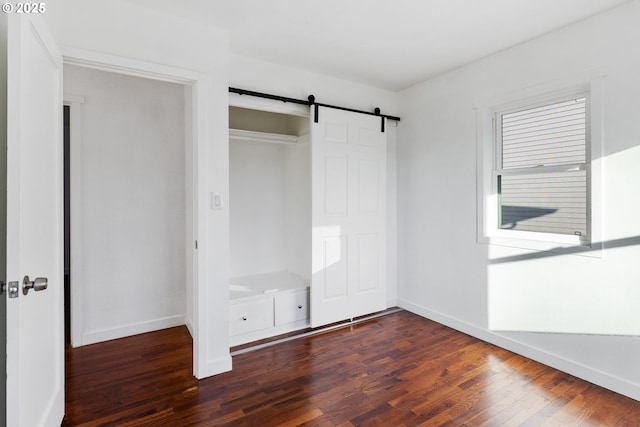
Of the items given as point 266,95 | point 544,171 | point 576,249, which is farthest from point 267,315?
point 544,171

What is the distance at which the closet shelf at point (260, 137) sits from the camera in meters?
3.54

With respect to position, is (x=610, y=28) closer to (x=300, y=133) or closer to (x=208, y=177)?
(x=300, y=133)

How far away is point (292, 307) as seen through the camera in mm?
3406

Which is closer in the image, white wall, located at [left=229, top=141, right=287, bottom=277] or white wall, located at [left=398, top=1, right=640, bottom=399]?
white wall, located at [left=398, top=1, right=640, bottom=399]

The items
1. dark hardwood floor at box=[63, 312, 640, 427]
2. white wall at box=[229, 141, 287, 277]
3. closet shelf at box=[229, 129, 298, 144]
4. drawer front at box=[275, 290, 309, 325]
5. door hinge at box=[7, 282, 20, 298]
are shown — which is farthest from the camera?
white wall at box=[229, 141, 287, 277]

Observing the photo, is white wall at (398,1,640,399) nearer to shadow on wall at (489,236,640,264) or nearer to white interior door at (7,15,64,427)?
shadow on wall at (489,236,640,264)

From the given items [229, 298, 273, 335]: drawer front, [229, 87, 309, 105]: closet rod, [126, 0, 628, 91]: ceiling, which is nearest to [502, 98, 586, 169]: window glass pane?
[126, 0, 628, 91]: ceiling

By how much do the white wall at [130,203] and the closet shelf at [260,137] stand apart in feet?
1.71

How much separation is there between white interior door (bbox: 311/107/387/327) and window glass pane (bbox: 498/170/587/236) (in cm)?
124

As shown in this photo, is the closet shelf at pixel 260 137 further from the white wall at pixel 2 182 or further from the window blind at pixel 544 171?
the window blind at pixel 544 171

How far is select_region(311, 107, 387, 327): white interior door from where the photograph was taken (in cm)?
343

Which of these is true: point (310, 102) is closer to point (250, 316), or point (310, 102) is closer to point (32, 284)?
point (250, 316)

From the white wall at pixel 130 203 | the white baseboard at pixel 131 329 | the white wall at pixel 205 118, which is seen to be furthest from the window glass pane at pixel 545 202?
the white baseboard at pixel 131 329

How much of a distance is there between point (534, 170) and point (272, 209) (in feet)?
8.55
